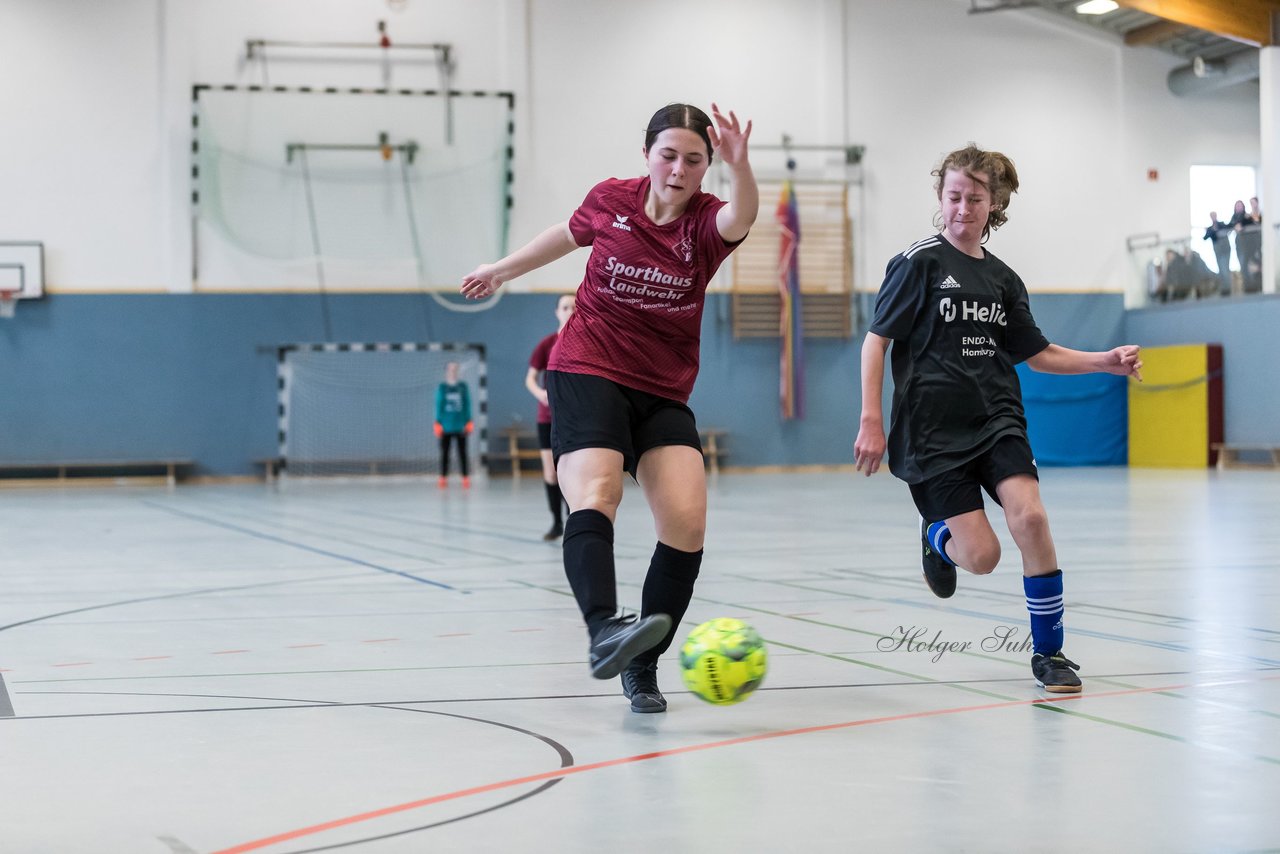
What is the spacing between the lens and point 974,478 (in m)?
4.54

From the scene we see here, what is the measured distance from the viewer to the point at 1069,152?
26.2 meters

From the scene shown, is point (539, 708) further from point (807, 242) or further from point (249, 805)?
point (807, 242)

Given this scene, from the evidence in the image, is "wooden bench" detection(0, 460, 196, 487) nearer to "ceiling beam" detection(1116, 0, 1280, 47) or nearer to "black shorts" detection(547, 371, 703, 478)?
"ceiling beam" detection(1116, 0, 1280, 47)

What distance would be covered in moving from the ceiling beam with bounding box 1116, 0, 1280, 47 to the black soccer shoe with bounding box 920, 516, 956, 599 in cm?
1814

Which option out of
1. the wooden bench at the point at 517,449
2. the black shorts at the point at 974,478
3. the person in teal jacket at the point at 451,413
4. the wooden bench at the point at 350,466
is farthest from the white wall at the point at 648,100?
the black shorts at the point at 974,478

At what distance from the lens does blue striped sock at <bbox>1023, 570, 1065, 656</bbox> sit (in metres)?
4.29

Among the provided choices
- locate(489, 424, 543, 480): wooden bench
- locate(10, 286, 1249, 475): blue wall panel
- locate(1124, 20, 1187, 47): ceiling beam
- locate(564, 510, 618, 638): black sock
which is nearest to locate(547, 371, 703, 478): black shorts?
locate(564, 510, 618, 638): black sock

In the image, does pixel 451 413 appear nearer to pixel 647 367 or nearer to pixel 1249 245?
pixel 1249 245

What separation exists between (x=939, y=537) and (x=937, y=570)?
0.30 meters

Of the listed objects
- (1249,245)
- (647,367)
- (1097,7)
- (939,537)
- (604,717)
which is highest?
(1097,7)

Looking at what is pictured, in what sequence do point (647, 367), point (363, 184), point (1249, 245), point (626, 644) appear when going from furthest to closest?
point (363, 184) < point (1249, 245) < point (647, 367) < point (626, 644)

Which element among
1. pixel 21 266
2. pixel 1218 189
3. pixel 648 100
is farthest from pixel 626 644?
pixel 1218 189

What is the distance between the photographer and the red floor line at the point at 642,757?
267cm

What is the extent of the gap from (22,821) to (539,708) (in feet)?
4.94
